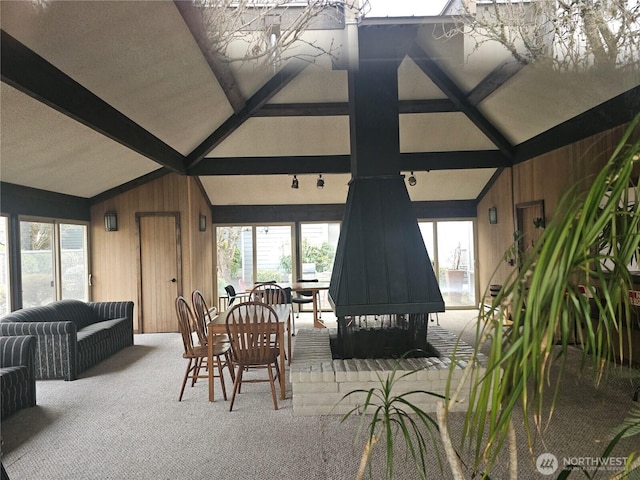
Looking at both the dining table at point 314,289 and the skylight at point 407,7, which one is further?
the dining table at point 314,289

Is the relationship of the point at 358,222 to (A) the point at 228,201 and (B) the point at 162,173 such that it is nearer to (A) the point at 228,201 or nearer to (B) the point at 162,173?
(B) the point at 162,173

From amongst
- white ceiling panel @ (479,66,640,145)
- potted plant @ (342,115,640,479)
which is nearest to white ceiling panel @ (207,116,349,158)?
white ceiling panel @ (479,66,640,145)

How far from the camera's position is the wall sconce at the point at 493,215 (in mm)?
6220

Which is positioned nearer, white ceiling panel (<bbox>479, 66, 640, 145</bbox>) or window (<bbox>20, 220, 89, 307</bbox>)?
white ceiling panel (<bbox>479, 66, 640, 145</bbox>)

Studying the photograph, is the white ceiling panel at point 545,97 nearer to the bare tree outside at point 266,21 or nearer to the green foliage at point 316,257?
the bare tree outside at point 266,21

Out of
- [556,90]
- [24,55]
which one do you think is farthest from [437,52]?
[24,55]

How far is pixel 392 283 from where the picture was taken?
135 inches

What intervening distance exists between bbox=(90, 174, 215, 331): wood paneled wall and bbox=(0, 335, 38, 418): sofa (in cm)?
314

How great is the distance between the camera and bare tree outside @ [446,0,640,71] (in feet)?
7.30

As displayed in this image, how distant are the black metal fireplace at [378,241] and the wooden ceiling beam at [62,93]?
1984 millimetres

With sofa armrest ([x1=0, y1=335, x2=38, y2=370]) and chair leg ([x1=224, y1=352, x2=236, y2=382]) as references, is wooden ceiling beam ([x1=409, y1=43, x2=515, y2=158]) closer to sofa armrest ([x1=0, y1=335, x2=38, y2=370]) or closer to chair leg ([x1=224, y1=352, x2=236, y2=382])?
chair leg ([x1=224, y1=352, x2=236, y2=382])

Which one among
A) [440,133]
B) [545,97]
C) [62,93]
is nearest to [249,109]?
[440,133]

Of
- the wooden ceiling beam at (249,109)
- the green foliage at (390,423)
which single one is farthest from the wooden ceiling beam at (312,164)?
the green foliage at (390,423)

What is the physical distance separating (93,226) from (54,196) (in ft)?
4.25
